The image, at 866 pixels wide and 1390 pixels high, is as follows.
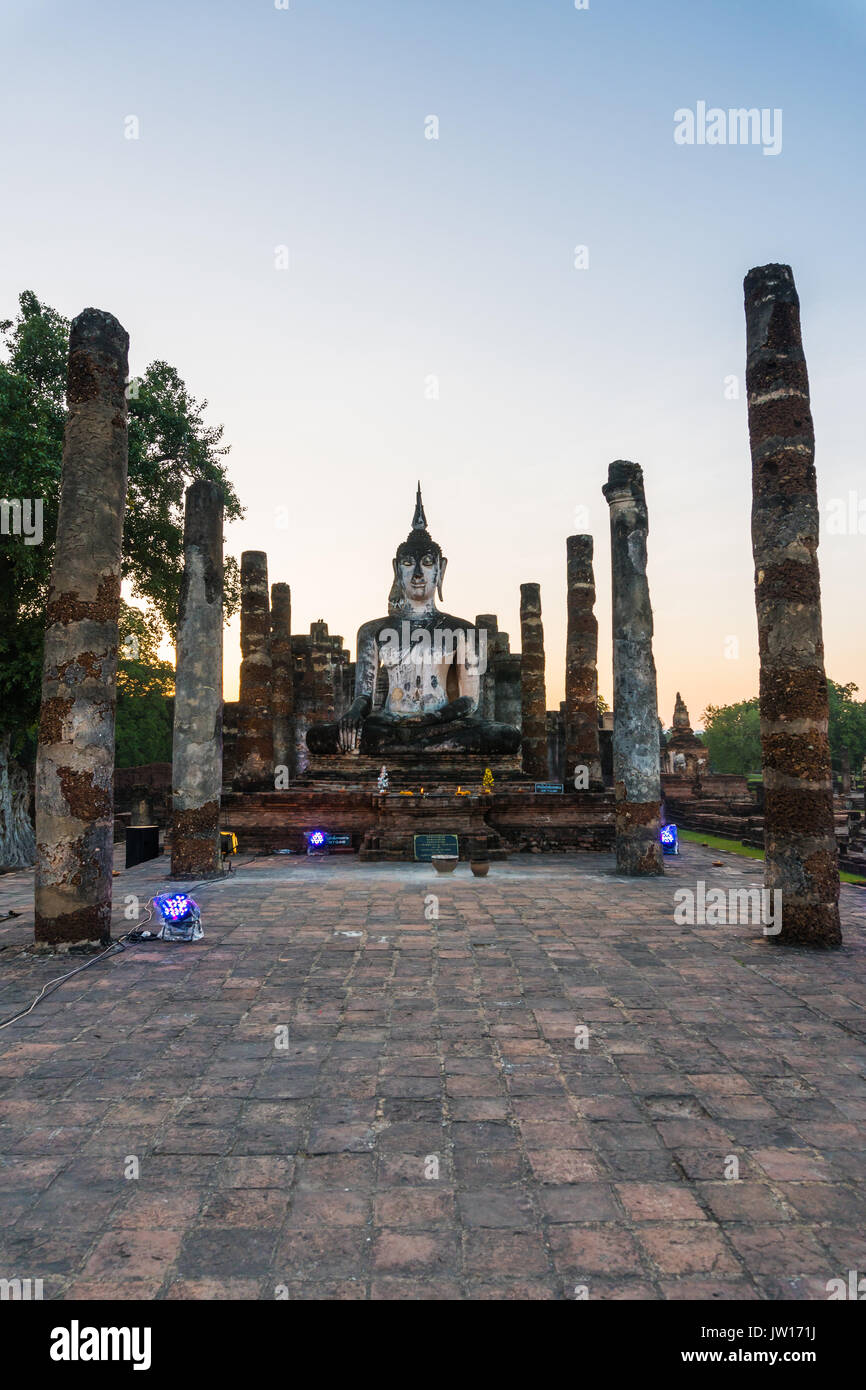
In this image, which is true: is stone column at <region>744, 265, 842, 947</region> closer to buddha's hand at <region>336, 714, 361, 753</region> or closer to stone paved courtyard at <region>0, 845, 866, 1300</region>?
stone paved courtyard at <region>0, 845, 866, 1300</region>

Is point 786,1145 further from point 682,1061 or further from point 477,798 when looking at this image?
point 477,798

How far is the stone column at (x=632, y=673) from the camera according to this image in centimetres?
1051

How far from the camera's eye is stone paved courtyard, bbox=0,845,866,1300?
241cm

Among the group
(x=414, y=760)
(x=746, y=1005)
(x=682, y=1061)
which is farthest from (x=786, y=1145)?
(x=414, y=760)

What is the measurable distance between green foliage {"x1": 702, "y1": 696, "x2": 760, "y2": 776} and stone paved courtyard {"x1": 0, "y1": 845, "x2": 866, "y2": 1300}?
5752 cm

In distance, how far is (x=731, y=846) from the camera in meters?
15.0

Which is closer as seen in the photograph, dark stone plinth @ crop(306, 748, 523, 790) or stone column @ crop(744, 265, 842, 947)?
stone column @ crop(744, 265, 842, 947)

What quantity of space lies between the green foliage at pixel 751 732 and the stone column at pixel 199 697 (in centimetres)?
4549

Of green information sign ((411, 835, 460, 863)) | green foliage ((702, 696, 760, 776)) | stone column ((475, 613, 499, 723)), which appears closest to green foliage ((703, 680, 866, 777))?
green foliage ((702, 696, 760, 776))

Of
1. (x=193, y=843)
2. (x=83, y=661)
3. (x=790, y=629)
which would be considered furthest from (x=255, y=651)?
(x=790, y=629)

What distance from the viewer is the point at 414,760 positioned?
15812mm

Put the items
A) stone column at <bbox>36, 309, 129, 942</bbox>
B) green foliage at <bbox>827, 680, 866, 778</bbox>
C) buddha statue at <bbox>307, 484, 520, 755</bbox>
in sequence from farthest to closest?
green foliage at <bbox>827, 680, 866, 778</bbox>, buddha statue at <bbox>307, 484, 520, 755</bbox>, stone column at <bbox>36, 309, 129, 942</bbox>

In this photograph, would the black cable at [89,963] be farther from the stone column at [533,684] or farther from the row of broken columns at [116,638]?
the stone column at [533,684]

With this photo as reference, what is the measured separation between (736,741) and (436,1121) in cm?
6716
